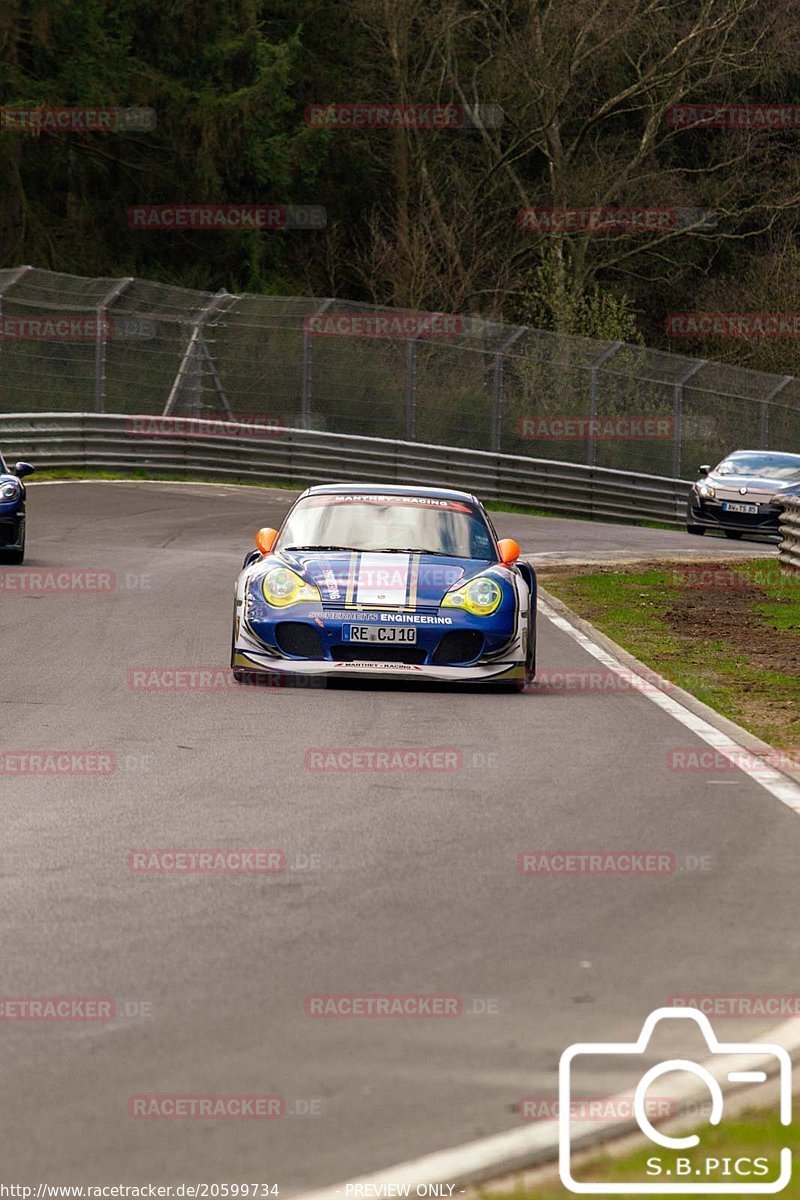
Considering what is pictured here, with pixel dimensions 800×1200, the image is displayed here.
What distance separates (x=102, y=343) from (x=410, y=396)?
19.2 feet

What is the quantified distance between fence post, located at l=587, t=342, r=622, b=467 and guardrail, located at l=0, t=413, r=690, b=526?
1.19 feet

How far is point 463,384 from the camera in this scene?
→ 36750 mm

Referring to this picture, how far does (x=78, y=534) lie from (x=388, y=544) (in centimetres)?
1256

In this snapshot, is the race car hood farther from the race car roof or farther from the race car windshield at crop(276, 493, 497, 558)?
the race car roof

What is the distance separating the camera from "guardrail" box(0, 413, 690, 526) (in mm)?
35250

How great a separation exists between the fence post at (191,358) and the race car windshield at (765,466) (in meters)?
9.84

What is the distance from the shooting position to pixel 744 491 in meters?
32.1

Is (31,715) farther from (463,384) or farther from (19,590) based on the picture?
(463,384)

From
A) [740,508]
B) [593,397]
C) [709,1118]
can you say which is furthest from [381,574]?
[593,397]

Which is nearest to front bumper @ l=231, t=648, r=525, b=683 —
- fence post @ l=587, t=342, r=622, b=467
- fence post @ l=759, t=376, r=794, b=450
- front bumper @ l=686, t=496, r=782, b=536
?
front bumper @ l=686, t=496, r=782, b=536

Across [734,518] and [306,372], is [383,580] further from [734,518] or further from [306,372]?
[306,372]

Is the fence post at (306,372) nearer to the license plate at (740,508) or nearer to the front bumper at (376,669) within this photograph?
the license plate at (740,508)

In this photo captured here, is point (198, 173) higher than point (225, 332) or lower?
higher

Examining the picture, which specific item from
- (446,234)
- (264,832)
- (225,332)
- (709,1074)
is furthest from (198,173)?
(709,1074)
